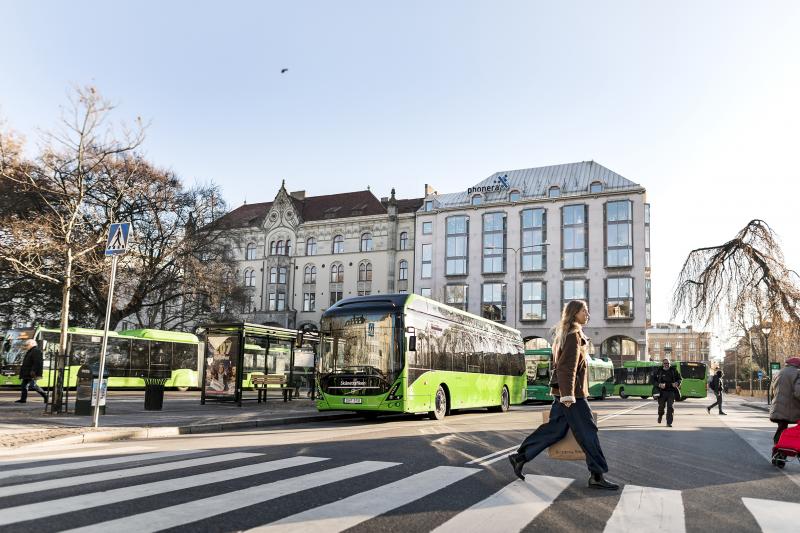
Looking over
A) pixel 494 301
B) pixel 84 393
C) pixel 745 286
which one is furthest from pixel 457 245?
pixel 84 393

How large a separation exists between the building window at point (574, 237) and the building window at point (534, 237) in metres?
1.96

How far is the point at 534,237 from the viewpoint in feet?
220

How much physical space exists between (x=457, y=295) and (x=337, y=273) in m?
14.1

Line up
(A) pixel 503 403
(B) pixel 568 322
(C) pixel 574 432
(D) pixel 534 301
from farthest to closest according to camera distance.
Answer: (D) pixel 534 301 < (A) pixel 503 403 < (B) pixel 568 322 < (C) pixel 574 432

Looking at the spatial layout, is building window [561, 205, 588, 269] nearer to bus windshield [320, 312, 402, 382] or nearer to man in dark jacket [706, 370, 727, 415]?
man in dark jacket [706, 370, 727, 415]

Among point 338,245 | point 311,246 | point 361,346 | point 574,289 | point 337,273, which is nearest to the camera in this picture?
point 361,346

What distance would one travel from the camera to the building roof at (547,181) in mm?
65688

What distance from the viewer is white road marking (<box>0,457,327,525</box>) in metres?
4.93

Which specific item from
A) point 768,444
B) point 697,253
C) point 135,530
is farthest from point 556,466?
point 697,253

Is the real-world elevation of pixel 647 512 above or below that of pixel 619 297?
below

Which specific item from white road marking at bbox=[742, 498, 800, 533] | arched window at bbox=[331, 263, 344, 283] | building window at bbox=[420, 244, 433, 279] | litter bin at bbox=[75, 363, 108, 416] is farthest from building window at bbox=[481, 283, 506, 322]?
white road marking at bbox=[742, 498, 800, 533]

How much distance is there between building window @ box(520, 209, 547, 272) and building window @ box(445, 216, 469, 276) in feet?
20.4

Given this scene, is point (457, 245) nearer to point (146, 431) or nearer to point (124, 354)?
point (124, 354)

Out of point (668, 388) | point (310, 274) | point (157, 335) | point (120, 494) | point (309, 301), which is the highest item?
point (310, 274)
